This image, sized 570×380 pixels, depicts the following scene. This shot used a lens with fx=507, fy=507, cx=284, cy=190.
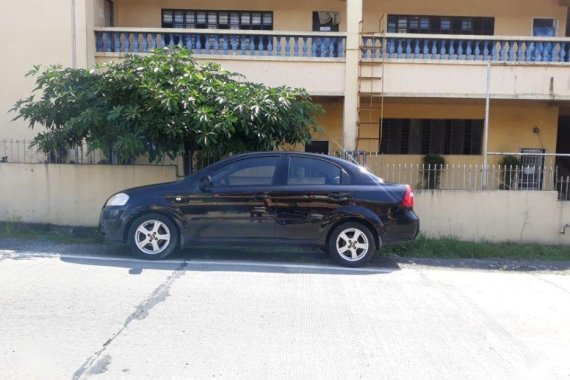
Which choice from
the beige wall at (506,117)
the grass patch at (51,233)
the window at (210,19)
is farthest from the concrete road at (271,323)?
the window at (210,19)

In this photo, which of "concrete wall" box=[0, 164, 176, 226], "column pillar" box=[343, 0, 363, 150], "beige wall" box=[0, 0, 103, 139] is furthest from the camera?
"column pillar" box=[343, 0, 363, 150]

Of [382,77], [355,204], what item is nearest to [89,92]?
[355,204]

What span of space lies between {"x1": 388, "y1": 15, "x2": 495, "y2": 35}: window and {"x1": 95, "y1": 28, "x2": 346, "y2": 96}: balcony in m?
3.25

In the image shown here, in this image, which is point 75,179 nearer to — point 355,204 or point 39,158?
point 39,158

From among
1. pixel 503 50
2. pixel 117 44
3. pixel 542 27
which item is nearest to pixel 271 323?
pixel 117 44

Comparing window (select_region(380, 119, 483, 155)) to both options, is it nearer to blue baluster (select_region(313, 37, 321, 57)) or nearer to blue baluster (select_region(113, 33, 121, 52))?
blue baluster (select_region(313, 37, 321, 57))

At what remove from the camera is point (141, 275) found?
6215mm

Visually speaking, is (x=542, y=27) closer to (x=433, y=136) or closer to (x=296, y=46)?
(x=433, y=136)

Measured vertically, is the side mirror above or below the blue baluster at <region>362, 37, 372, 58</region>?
below

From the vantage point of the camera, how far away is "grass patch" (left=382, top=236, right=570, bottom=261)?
820 cm

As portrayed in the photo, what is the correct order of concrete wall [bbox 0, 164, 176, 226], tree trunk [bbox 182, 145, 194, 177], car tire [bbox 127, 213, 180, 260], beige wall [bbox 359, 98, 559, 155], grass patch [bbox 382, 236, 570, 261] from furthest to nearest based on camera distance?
beige wall [bbox 359, 98, 559, 155]
concrete wall [bbox 0, 164, 176, 226]
tree trunk [bbox 182, 145, 194, 177]
grass patch [bbox 382, 236, 570, 261]
car tire [bbox 127, 213, 180, 260]

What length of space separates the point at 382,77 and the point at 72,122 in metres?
6.28

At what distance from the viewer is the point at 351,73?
423 inches

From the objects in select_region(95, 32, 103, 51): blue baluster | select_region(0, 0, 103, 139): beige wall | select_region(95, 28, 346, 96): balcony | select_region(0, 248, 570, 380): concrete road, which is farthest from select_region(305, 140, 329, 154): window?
select_region(0, 248, 570, 380): concrete road
